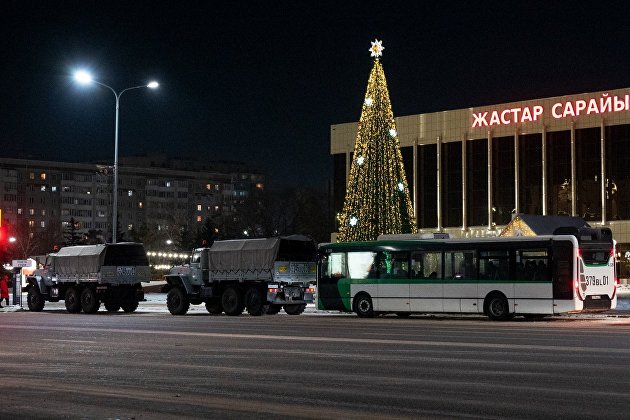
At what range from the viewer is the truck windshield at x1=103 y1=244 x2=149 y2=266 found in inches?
1689

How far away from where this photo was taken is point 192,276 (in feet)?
132

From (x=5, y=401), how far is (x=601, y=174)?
69.5m

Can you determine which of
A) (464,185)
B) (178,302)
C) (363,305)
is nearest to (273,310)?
(178,302)

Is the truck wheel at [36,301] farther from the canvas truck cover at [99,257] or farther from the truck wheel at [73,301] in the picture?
the truck wheel at [73,301]

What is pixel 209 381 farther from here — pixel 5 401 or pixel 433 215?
pixel 433 215

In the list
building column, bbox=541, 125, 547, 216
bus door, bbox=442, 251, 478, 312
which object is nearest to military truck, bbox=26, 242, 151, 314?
bus door, bbox=442, 251, 478, 312

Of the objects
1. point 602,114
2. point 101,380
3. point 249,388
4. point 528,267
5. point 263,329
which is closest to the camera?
point 249,388

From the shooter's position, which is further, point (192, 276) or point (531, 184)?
point (531, 184)

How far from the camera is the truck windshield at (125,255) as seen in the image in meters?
42.9

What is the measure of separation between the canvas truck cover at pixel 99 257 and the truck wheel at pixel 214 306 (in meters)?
4.07

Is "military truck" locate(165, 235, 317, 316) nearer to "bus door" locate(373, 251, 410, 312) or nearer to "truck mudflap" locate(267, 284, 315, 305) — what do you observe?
"truck mudflap" locate(267, 284, 315, 305)

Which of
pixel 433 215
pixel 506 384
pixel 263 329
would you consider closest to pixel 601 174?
pixel 433 215

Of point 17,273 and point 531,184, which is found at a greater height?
point 531,184

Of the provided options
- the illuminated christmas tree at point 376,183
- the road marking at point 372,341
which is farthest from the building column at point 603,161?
the road marking at point 372,341
